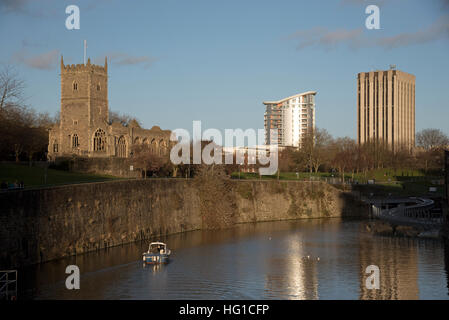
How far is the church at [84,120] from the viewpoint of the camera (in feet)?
260

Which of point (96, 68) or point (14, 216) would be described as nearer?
point (14, 216)

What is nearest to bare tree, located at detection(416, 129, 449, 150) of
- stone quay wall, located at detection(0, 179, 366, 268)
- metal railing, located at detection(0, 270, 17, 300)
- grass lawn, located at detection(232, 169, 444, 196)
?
grass lawn, located at detection(232, 169, 444, 196)

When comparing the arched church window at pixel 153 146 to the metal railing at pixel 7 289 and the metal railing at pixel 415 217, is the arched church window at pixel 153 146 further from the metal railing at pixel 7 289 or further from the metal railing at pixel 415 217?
the metal railing at pixel 7 289

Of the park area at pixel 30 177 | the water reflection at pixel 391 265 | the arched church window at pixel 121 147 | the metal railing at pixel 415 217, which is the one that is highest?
the arched church window at pixel 121 147

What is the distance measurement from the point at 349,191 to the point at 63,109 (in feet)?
147

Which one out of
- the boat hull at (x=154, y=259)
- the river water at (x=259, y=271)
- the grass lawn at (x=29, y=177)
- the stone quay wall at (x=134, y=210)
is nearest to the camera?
the river water at (x=259, y=271)

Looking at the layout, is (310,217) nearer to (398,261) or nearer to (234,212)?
(234,212)

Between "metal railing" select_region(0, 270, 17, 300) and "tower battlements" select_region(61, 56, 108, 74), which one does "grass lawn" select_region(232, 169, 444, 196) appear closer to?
"tower battlements" select_region(61, 56, 108, 74)

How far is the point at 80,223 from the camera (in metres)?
46.3

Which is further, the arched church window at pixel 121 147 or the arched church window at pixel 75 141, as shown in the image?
the arched church window at pixel 121 147

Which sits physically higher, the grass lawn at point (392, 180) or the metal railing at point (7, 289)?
the grass lawn at point (392, 180)

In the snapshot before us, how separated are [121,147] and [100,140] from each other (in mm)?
3350

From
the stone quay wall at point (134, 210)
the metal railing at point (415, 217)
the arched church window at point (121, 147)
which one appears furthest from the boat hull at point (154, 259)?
the arched church window at point (121, 147)
